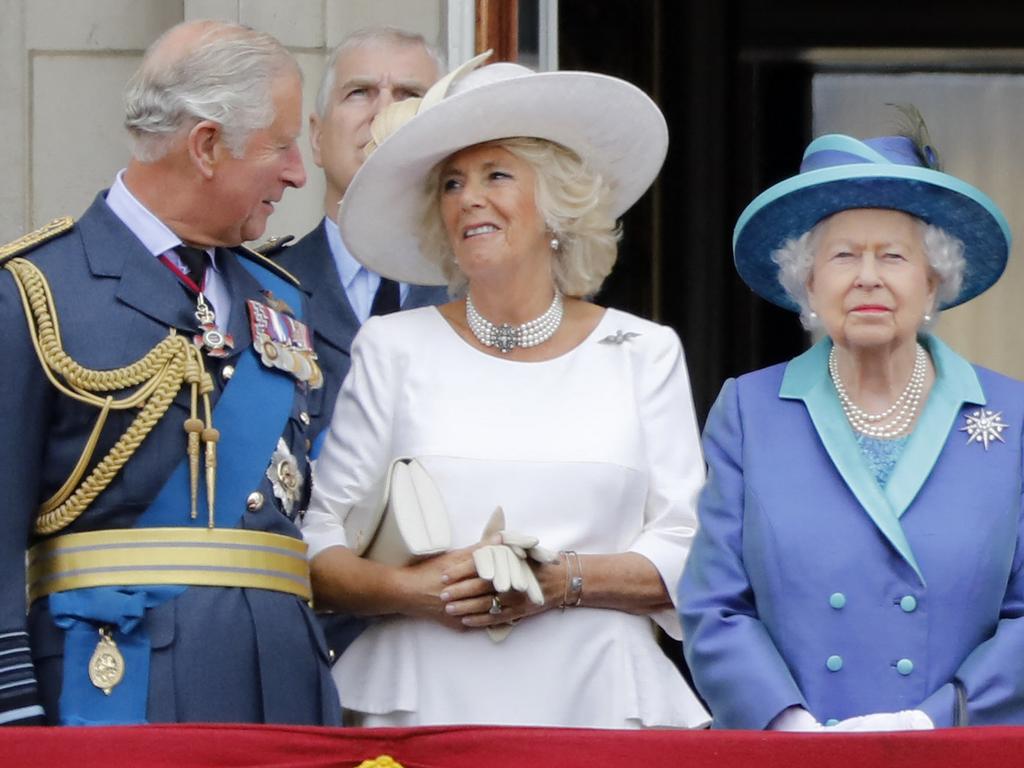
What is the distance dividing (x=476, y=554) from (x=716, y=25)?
3140mm

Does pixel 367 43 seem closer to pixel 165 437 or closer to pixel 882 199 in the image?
pixel 165 437

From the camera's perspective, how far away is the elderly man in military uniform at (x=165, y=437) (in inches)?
170

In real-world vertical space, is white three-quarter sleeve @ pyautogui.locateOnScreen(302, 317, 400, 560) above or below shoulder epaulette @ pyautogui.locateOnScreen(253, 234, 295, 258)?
below

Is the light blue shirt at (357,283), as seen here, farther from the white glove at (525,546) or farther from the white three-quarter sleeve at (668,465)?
the white glove at (525,546)

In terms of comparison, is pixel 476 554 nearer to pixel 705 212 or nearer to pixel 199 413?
pixel 199 413

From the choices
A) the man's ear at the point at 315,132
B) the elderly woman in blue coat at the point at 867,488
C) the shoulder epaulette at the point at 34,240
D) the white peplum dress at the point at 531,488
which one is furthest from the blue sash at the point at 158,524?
the man's ear at the point at 315,132

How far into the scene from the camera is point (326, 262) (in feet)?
17.9

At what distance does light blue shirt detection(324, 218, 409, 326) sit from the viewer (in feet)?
17.8

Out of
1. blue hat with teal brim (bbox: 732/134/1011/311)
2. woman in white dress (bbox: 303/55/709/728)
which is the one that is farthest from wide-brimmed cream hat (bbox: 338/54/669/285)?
blue hat with teal brim (bbox: 732/134/1011/311)

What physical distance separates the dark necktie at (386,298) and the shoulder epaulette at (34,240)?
3.17ft

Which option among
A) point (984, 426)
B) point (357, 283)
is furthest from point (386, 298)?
point (984, 426)

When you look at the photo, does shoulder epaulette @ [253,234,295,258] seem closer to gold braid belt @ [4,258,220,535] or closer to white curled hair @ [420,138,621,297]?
white curled hair @ [420,138,621,297]

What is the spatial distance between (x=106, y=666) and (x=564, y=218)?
3.74ft

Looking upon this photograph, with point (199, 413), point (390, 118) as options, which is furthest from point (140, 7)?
point (199, 413)
